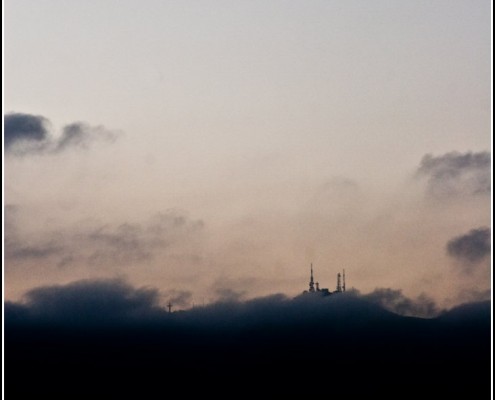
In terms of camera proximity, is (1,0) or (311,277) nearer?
(1,0)

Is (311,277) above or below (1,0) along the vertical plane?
below

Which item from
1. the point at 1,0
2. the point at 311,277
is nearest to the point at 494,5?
the point at 1,0

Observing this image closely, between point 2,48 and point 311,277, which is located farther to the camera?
point 311,277

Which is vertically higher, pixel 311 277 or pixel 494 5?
pixel 494 5

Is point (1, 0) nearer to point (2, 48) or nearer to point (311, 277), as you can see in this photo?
point (2, 48)

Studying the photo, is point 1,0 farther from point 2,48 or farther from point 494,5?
point 494,5

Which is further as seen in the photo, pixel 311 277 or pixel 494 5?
pixel 311 277

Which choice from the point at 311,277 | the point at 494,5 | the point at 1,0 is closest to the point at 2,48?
the point at 1,0
